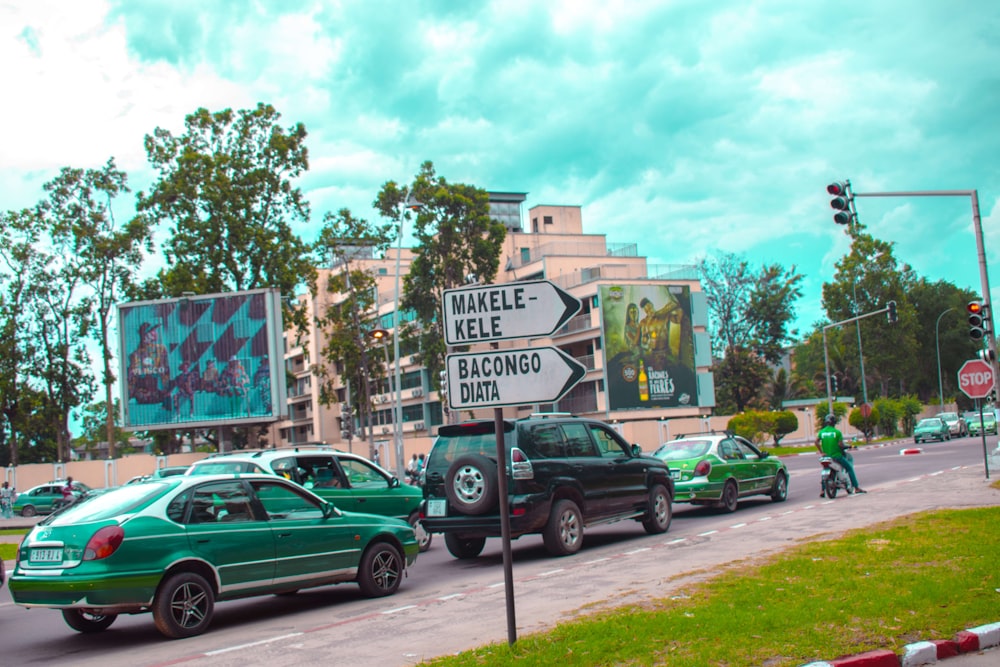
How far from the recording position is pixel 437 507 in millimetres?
13953

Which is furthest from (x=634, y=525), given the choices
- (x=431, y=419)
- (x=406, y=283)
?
(x=431, y=419)

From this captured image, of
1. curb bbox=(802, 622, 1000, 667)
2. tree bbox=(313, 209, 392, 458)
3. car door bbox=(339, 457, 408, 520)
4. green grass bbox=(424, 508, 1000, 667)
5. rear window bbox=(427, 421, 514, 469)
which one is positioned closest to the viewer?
curb bbox=(802, 622, 1000, 667)

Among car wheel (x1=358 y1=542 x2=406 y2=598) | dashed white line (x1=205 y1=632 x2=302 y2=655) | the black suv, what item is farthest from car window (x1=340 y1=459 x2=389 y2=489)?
dashed white line (x1=205 y1=632 x2=302 y2=655)

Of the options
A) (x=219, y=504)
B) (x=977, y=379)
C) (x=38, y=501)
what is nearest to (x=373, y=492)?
(x=219, y=504)

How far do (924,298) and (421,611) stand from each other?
93.8 meters

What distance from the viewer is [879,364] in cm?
8069

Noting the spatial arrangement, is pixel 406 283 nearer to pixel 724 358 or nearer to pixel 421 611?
pixel 724 358

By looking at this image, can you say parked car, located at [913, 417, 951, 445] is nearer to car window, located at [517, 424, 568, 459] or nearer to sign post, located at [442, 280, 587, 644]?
car window, located at [517, 424, 568, 459]

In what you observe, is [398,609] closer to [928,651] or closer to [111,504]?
[111,504]

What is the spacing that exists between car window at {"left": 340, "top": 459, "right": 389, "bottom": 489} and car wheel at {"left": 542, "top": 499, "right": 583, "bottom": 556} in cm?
283

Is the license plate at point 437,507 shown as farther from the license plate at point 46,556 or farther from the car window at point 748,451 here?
the car window at point 748,451

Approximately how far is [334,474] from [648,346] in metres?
53.0

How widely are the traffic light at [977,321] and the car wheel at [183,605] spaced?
62.7 feet

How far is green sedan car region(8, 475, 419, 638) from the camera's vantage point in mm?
9039
